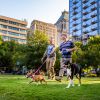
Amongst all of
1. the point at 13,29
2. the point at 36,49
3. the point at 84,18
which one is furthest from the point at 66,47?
the point at 13,29

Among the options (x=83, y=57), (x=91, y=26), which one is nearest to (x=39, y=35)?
(x=83, y=57)

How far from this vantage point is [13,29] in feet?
524

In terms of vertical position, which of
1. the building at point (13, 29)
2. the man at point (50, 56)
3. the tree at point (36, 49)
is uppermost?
the building at point (13, 29)

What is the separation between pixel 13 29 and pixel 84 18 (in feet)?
129

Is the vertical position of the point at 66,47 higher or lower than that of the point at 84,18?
lower

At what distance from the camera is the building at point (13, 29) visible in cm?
15488

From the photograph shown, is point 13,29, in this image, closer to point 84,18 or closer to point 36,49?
point 84,18

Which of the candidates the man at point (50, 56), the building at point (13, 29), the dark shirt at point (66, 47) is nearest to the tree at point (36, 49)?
the man at point (50, 56)

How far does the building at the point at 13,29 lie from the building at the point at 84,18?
26.7m

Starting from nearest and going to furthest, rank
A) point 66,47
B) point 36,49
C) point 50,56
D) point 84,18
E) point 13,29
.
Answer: point 66,47, point 50,56, point 36,49, point 84,18, point 13,29

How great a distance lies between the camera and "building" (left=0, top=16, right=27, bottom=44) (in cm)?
15488

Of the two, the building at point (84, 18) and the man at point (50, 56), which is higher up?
the building at point (84, 18)

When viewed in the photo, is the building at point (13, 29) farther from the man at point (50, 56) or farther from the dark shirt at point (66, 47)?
the dark shirt at point (66, 47)

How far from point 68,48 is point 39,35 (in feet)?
144
